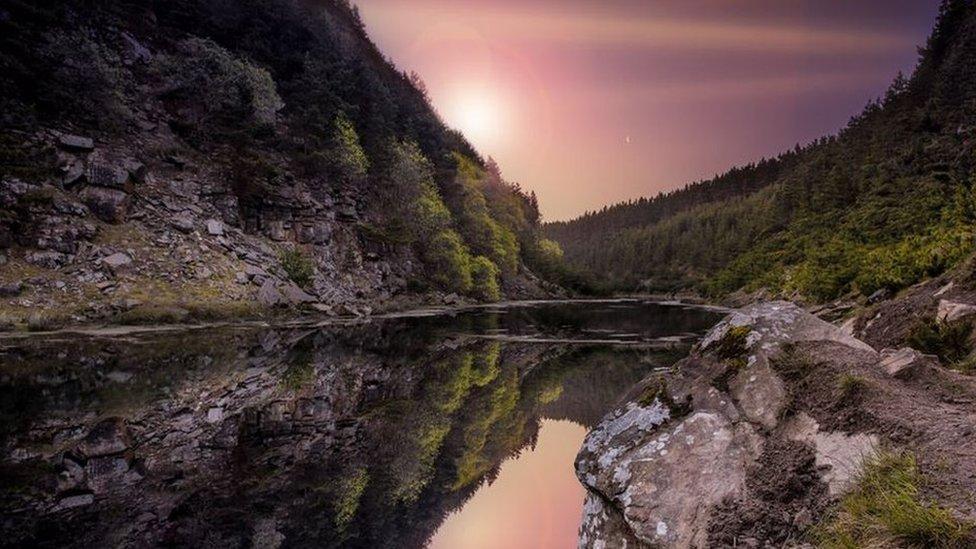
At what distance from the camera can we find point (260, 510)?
671cm

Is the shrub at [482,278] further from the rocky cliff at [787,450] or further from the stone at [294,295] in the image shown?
the rocky cliff at [787,450]

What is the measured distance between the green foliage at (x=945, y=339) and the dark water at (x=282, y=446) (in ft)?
19.6

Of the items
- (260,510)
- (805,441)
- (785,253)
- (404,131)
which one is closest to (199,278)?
(260,510)

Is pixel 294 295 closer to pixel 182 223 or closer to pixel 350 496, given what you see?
pixel 182 223

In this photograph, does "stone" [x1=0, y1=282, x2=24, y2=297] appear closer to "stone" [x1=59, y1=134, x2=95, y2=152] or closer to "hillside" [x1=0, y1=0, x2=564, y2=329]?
"hillside" [x1=0, y1=0, x2=564, y2=329]

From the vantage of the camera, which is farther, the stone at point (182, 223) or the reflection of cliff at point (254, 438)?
the stone at point (182, 223)

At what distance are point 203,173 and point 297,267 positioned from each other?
937 cm

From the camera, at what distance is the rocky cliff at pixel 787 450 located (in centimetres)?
362

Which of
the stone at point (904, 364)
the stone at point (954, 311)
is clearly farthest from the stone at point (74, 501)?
the stone at point (954, 311)

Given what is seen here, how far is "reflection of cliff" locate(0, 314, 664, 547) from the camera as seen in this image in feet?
21.0

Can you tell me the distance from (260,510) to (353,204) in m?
45.3

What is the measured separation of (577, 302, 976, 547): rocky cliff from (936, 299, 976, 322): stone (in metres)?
3.83

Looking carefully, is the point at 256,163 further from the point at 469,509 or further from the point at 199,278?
the point at 469,509

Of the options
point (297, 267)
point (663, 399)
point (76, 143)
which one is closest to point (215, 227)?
point (297, 267)
